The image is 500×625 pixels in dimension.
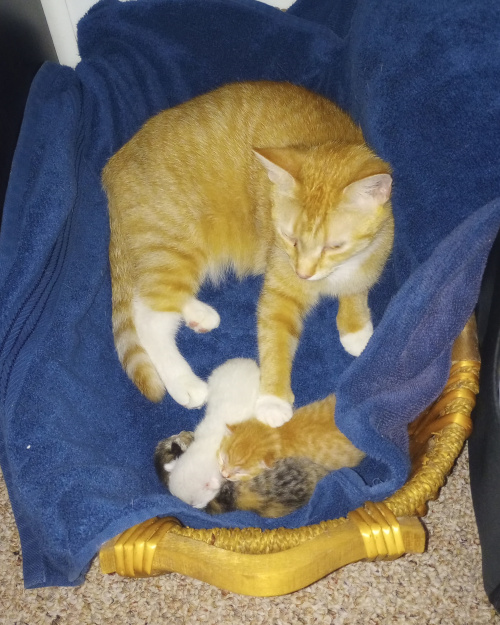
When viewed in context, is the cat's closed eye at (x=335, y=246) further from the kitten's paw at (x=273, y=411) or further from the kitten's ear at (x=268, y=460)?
the kitten's ear at (x=268, y=460)

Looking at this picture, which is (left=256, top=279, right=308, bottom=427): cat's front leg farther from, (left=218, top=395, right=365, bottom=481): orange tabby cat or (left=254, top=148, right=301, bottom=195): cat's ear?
(left=254, top=148, right=301, bottom=195): cat's ear

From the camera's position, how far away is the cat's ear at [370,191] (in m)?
1.12

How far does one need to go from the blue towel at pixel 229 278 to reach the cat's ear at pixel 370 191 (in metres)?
0.14

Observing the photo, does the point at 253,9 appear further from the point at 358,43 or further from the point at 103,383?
the point at 103,383

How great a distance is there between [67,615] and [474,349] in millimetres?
1195

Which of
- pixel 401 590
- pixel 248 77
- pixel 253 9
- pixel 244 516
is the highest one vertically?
pixel 253 9

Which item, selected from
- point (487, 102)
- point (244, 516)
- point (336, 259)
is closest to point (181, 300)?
point (336, 259)

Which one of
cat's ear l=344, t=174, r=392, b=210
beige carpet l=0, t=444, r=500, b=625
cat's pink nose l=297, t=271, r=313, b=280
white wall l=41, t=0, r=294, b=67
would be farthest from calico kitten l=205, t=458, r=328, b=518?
white wall l=41, t=0, r=294, b=67

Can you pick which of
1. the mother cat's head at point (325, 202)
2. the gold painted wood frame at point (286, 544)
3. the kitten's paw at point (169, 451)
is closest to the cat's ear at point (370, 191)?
the mother cat's head at point (325, 202)

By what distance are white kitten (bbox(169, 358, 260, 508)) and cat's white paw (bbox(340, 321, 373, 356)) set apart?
26cm

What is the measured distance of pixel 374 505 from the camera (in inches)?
41.6

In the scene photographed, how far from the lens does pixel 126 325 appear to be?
1479 mm

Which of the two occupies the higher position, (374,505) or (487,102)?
(487,102)

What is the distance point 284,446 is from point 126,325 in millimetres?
526
